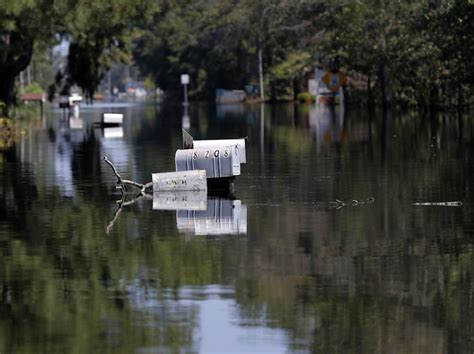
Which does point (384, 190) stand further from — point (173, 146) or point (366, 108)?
point (366, 108)

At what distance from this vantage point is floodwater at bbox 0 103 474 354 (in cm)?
1242

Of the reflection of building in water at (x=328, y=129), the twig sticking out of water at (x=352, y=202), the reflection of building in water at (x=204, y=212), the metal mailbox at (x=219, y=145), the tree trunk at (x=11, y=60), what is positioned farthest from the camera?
the tree trunk at (x=11, y=60)

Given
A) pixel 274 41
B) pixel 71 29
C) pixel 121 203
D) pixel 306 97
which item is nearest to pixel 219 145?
pixel 121 203

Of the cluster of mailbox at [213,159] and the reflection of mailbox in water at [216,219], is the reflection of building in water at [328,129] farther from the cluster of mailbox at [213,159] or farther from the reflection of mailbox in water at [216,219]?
the reflection of mailbox in water at [216,219]

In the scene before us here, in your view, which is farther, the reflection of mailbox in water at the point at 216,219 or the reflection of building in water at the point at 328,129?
the reflection of building in water at the point at 328,129

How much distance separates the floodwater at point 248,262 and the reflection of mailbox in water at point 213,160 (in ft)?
2.30

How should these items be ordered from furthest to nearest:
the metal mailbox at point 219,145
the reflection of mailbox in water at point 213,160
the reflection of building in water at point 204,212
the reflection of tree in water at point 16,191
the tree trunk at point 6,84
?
the tree trunk at point 6,84
the metal mailbox at point 219,145
the reflection of mailbox in water at point 213,160
the reflection of tree in water at point 16,191
the reflection of building in water at point 204,212

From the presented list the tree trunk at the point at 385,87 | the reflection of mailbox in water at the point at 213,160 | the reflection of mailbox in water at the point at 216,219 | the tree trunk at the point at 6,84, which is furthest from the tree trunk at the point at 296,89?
the reflection of mailbox in water at the point at 216,219

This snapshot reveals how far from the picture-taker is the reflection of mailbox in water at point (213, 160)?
25578 mm

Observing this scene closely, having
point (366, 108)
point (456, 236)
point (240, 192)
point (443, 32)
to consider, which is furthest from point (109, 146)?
point (366, 108)

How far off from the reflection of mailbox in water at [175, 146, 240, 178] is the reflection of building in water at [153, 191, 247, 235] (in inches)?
22.3

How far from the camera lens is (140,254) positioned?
17672mm

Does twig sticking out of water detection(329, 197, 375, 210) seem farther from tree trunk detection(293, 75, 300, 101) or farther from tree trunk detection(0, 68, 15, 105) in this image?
tree trunk detection(293, 75, 300, 101)

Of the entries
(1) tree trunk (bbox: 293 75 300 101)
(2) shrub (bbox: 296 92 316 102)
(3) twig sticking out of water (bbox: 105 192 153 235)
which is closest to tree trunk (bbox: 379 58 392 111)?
(2) shrub (bbox: 296 92 316 102)
